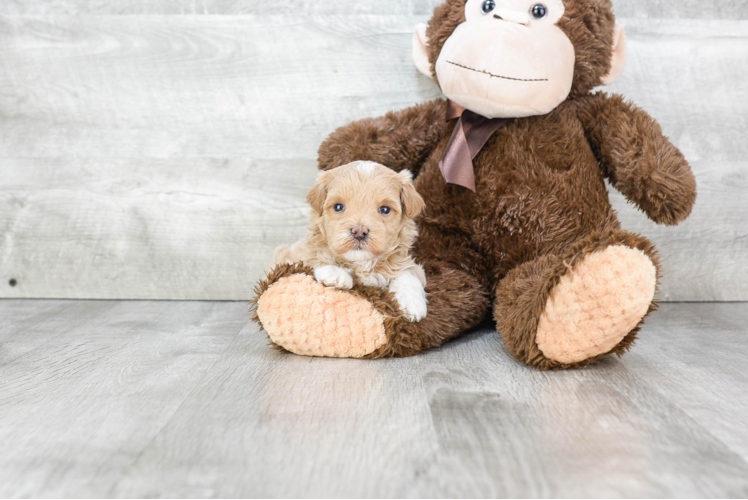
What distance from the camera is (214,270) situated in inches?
57.7

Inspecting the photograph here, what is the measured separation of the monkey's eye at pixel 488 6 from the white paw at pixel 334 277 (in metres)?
0.54

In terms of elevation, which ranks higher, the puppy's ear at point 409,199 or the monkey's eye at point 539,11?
the monkey's eye at point 539,11

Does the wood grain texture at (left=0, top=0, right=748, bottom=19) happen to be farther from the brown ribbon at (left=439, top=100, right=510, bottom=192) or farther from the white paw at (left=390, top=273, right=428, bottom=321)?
the white paw at (left=390, top=273, right=428, bottom=321)

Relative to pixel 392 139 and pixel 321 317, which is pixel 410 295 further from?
pixel 392 139

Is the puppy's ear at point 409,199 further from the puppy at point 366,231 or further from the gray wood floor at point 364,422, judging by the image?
the gray wood floor at point 364,422

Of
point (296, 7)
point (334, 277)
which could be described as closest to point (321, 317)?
point (334, 277)

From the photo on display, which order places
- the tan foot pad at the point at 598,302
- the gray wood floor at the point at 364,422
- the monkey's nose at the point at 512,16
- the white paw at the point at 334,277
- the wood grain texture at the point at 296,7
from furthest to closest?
the wood grain texture at the point at 296,7 < the monkey's nose at the point at 512,16 < the white paw at the point at 334,277 < the tan foot pad at the point at 598,302 < the gray wood floor at the point at 364,422

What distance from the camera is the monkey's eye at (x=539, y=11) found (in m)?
1.07

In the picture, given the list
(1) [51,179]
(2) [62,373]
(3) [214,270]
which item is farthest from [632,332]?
(1) [51,179]

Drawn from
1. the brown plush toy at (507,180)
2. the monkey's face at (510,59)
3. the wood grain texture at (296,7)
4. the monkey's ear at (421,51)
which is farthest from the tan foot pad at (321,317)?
the wood grain texture at (296,7)

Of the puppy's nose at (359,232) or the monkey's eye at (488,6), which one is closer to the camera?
the puppy's nose at (359,232)

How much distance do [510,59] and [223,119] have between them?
700 mm

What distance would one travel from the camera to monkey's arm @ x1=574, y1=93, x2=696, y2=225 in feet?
3.34

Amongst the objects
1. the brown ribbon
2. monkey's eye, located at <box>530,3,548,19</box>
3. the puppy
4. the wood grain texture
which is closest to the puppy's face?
the puppy
